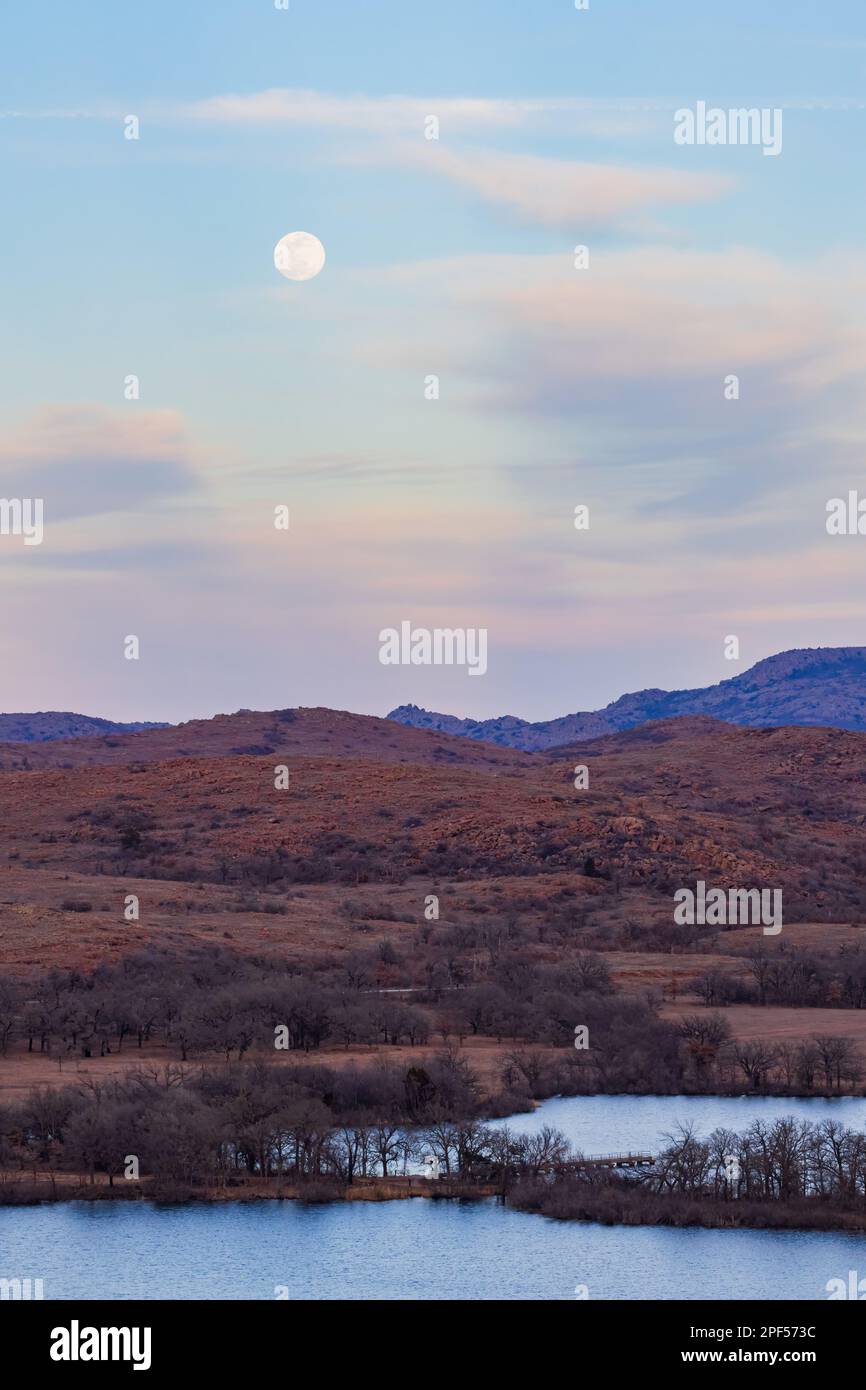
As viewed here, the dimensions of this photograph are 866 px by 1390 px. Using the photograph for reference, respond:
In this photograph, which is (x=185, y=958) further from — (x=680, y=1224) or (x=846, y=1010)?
(x=680, y=1224)

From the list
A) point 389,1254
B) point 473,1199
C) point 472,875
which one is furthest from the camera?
point 472,875

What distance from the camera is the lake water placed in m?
34.0

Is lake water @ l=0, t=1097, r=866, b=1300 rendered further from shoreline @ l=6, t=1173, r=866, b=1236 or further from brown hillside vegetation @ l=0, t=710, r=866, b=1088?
brown hillside vegetation @ l=0, t=710, r=866, b=1088

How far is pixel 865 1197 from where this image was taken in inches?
1580

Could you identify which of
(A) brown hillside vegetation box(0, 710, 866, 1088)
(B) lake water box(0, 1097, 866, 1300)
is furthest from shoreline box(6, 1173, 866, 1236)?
(A) brown hillside vegetation box(0, 710, 866, 1088)

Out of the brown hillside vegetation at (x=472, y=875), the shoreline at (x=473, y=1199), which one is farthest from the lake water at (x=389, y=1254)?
the brown hillside vegetation at (x=472, y=875)

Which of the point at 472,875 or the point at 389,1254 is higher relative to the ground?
the point at 472,875

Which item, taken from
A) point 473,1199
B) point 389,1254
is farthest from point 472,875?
point 389,1254

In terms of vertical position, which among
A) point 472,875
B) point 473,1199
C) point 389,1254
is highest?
point 472,875

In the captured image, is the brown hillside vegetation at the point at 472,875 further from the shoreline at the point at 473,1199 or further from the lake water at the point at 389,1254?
the lake water at the point at 389,1254

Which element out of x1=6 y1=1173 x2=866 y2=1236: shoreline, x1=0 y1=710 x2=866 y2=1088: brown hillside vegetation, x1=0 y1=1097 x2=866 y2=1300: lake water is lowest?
x1=0 y1=1097 x2=866 y2=1300: lake water

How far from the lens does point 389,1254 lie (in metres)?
36.7

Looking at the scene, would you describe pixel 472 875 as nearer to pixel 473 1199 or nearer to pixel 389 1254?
pixel 473 1199
